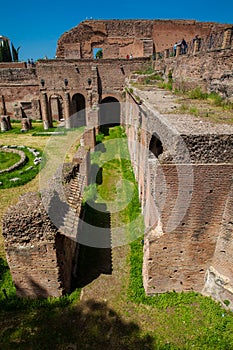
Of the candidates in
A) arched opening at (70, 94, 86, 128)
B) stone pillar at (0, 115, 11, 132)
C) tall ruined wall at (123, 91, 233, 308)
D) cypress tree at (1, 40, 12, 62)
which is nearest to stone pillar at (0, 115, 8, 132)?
stone pillar at (0, 115, 11, 132)

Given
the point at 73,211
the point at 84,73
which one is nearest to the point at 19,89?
the point at 84,73

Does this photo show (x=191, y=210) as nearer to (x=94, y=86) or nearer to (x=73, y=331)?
(x=73, y=331)

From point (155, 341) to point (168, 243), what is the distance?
1.84 meters

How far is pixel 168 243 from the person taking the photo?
5.39 m

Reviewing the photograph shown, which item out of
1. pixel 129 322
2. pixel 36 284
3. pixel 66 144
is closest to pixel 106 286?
pixel 129 322

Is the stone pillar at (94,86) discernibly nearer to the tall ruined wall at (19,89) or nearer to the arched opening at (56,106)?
the arched opening at (56,106)

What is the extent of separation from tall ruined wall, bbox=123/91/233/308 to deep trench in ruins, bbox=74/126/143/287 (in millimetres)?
1566

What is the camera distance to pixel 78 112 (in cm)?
2545

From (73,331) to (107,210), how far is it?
15.6ft

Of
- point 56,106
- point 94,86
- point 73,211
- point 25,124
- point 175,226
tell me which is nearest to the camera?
point 175,226

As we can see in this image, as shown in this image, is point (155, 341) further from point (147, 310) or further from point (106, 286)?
point (106, 286)

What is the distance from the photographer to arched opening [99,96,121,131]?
23781 mm

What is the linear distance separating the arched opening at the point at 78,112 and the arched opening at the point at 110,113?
1.86m

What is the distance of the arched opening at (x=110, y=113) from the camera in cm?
2378
